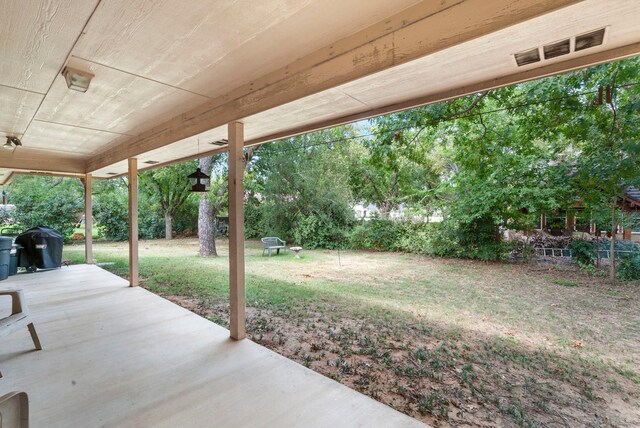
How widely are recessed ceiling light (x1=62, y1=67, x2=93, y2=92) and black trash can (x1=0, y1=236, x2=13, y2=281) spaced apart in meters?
4.93

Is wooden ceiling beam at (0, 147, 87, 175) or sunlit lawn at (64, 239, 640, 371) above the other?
wooden ceiling beam at (0, 147, 87, 175)

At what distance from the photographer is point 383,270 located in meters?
8.02

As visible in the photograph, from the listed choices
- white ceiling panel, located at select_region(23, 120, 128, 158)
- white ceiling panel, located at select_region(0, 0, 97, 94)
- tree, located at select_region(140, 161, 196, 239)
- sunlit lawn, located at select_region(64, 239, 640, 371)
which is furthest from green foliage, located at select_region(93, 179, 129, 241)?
white ceiling panel, located at select_region(0, 0, 97, 94)

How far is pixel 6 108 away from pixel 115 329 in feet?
8.65

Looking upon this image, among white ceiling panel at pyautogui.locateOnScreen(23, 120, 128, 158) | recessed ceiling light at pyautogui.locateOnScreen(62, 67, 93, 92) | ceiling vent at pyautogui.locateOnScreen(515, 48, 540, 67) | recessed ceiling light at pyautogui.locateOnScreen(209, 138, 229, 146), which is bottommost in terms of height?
ceiling vent at pyautogui.locateOnScreen(515, 48, 540, 67)

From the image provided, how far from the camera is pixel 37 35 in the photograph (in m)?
1.86

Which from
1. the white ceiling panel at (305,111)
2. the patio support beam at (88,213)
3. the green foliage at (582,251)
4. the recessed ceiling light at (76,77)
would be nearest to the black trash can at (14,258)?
the patio support beam at (88,213)

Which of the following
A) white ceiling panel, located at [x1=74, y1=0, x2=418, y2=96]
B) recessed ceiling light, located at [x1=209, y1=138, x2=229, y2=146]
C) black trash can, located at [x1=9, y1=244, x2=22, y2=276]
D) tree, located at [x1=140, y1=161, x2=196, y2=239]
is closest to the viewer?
white ceiling panel, located at [x1=74, y1=0, x2=418, y2=96]

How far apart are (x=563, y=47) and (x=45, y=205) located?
1640cm

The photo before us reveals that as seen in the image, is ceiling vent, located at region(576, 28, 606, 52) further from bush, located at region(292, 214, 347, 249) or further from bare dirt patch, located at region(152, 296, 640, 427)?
bush, located at region(292, 214, 347, 249)

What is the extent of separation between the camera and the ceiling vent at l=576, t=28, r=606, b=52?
146cm

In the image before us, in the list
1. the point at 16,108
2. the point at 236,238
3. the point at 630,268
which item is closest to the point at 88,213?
the point at 16,108

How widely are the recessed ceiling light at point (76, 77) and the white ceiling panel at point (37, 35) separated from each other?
0.06 metres

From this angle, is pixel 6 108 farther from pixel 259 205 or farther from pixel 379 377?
pixel 259 205
